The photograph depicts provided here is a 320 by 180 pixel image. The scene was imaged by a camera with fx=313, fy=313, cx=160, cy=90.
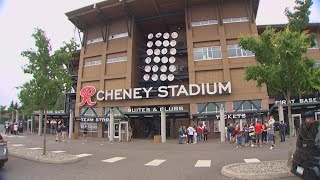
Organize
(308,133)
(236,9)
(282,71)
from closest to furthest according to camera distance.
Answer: (308,133), (282,71), (236,9)

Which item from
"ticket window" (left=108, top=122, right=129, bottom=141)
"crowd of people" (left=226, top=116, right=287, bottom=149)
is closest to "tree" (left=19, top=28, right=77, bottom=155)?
"crowd of people" (left=226, top=116, right=287, bottom=149)

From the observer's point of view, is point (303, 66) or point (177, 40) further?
point (177, 40)

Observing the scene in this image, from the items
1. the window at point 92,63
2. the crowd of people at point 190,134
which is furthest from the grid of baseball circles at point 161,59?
the crowd of people at point 190,134

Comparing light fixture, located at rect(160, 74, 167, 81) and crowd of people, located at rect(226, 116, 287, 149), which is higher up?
light fixture, located at rect(160, 74, 167, 81)

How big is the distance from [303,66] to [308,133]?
15.4 feet

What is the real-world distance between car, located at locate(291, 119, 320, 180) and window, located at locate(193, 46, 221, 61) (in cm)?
2974

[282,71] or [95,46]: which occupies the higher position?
[95,46]

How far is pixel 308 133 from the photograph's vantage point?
24.6 feet

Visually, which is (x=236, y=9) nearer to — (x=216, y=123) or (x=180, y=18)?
(x=180, y=18)

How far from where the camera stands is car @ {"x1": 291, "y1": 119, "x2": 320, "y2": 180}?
681cm

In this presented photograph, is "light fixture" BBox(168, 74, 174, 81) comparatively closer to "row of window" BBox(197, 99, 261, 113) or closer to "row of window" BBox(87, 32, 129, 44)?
"row of window" BBox(197, 99, 261, 113)

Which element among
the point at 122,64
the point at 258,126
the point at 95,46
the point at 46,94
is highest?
the point at 95,46

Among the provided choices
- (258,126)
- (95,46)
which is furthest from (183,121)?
(258,126)

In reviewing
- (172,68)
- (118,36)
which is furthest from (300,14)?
(118,36)
